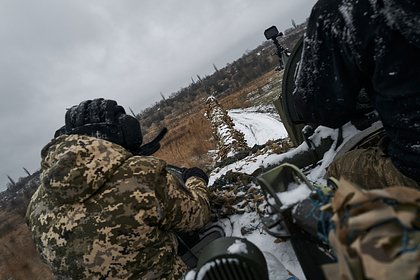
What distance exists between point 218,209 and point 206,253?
1.89 metres

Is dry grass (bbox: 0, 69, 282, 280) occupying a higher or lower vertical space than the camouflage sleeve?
lower

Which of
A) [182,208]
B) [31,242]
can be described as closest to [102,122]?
[182,208]

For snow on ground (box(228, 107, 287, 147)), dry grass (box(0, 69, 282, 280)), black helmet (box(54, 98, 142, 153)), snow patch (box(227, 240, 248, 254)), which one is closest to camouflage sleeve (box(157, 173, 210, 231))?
black helmet (box(54, 98, 142, 153))

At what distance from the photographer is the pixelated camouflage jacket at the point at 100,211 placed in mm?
1916

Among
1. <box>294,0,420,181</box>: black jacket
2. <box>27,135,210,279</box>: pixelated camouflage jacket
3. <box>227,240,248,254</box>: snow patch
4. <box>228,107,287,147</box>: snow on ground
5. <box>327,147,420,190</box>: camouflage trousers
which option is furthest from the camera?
<box>228,107,287,147</box>: snow on ground

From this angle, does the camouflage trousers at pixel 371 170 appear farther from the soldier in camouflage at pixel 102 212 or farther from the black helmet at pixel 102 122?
the black helmet at pixel 102 122

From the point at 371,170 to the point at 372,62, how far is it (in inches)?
26.2

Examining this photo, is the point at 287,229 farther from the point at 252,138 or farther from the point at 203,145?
the point at 203,145

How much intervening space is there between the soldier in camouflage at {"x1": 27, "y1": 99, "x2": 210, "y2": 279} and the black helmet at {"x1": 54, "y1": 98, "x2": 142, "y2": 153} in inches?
8.1

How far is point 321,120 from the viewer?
6.45ft

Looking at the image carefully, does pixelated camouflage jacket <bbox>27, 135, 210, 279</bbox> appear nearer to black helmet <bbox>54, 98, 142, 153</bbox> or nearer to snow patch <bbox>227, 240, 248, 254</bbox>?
black helmet <bbox>54, 98, 142, 153</bbox>

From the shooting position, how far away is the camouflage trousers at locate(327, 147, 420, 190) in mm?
1717

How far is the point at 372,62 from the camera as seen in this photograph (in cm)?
147

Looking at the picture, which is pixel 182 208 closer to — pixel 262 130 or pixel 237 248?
pixel 237 248
